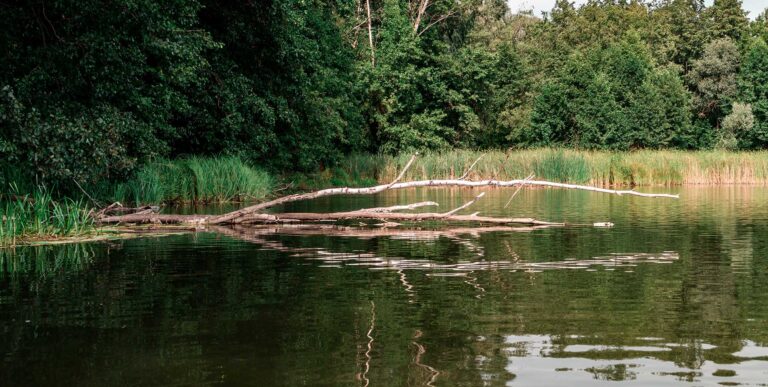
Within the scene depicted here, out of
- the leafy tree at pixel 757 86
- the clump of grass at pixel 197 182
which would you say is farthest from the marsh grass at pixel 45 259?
the leafy tree at pixel 757 86

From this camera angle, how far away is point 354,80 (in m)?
55.2

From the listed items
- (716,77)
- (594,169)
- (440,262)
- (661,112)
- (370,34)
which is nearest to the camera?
(440,262)

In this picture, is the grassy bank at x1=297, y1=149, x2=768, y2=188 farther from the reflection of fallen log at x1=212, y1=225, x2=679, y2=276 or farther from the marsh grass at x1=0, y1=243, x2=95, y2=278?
the marsh grass at x1=0, y1=243, x2=95, y2=278

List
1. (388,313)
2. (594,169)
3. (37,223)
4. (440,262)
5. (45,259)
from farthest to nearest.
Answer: (594,169), (37,223), (45,259), (440,262), (388,313)

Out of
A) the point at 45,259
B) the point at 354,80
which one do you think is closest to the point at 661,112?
the point at 354,80

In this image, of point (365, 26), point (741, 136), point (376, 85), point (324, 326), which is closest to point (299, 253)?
A: point (324, 326)

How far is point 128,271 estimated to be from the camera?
10.9 m

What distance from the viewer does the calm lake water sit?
18.9 ft

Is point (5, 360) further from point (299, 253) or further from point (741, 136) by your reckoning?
point (741, 136)

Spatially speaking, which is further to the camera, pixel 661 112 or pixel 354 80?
pixel 661 112

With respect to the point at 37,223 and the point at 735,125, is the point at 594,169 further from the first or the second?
the point at 37,223

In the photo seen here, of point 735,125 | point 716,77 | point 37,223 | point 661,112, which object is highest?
point 716,77

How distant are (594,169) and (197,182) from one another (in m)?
22.4

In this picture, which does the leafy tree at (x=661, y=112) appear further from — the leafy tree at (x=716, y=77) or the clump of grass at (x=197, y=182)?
the clump of grass at (x=197, y=182)
